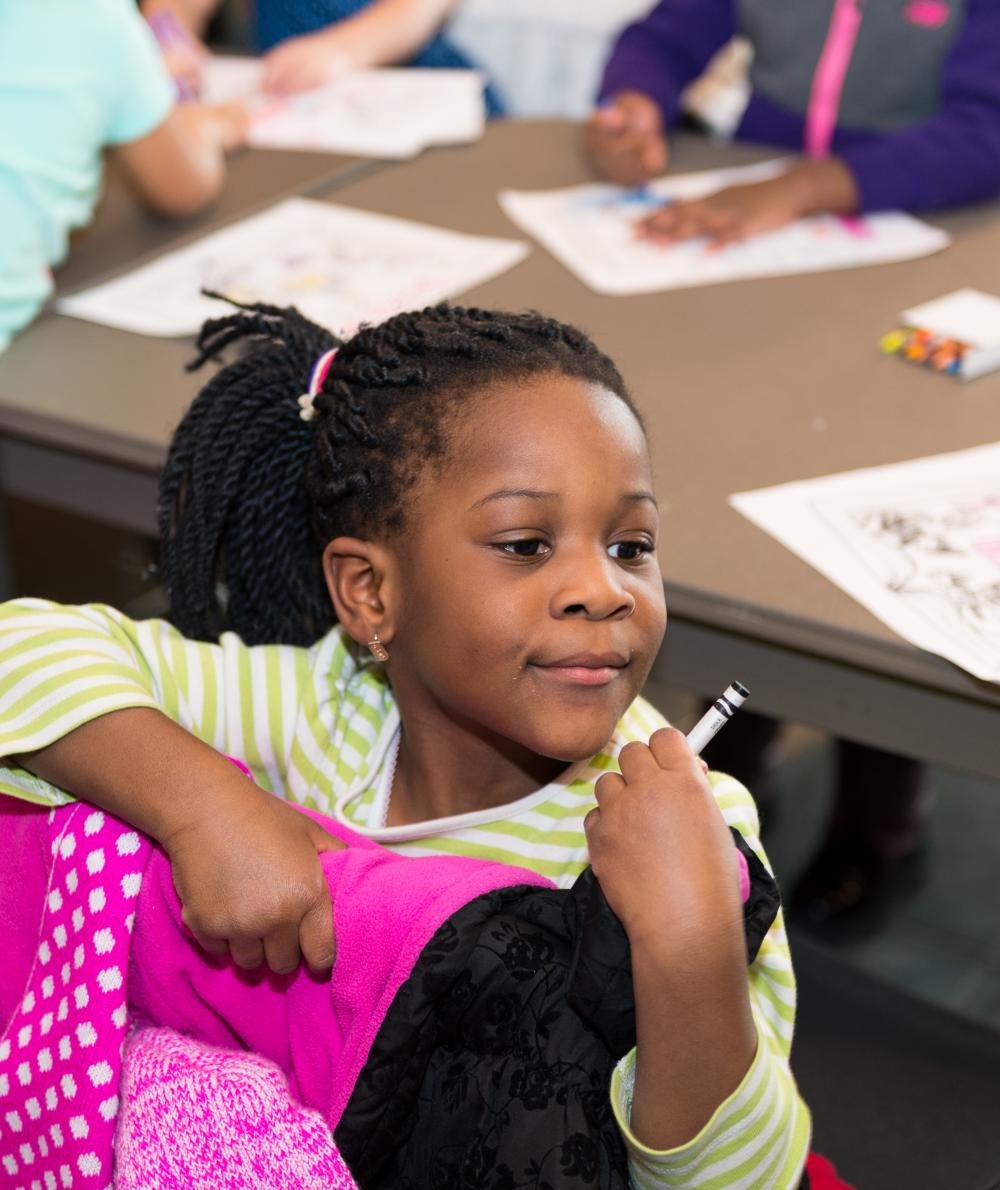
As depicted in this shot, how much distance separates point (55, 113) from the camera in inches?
64.2

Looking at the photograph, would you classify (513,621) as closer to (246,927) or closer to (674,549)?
(246,927)

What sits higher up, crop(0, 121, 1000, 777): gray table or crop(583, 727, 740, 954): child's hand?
crop(583, 727, 740, 954): child's hand

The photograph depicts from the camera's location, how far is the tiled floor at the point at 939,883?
1964mm

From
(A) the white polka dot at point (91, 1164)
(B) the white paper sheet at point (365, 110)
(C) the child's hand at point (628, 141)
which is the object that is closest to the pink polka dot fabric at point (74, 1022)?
(A) the white polka dot at point (91, 1164)

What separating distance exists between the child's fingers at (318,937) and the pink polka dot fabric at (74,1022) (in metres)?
0.09

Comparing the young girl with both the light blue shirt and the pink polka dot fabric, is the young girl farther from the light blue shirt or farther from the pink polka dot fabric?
the light blue shirt

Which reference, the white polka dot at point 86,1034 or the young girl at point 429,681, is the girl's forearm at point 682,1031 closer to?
the young girl at point 429,681

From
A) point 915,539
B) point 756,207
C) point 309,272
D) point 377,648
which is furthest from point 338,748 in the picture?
point 756,207

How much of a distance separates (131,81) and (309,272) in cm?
30

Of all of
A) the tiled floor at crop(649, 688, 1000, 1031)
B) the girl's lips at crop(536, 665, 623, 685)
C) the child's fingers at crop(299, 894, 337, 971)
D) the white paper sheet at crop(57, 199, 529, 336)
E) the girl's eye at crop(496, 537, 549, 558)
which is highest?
the girl's eye at crop(496, 537, 549, 558)

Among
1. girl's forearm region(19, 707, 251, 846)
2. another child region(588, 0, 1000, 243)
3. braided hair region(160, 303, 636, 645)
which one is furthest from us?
another child region(588, 0, 1000, 243)

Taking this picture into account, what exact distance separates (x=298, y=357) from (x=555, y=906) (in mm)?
503

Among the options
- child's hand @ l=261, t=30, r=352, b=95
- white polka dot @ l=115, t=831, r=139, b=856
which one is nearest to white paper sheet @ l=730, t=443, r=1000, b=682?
white polka dot @ l=115, t=831, r=139, b=856

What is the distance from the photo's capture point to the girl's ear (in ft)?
3.20
